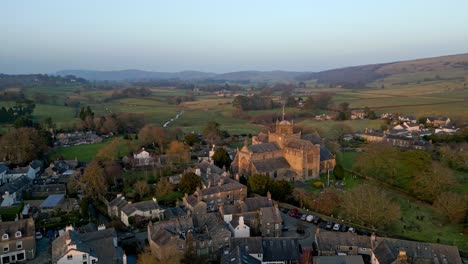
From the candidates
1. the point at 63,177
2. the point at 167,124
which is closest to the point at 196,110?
the point at 167,124

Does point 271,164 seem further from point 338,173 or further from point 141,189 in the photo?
point 141,189

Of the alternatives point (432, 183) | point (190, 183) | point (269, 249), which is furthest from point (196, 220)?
point (432, 183)

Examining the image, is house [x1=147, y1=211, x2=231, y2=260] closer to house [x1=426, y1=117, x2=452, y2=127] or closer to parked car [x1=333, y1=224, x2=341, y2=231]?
parked car [x1=333, y1=224, x2=341, y2=231]

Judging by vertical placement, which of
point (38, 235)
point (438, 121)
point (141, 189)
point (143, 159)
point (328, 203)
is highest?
point (438, 121)

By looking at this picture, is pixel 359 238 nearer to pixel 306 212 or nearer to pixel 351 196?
pixel 351 196

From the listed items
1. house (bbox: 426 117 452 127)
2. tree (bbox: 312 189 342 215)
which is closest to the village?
Answer: tree (bbox: 312 189 342 215)
